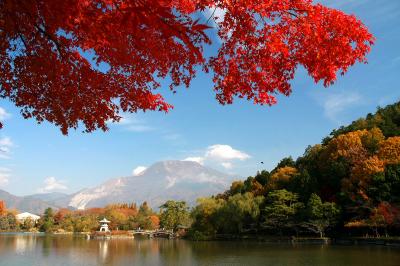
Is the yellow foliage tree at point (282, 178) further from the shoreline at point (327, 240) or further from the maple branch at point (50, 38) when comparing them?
the maple branch at point (50, 38)

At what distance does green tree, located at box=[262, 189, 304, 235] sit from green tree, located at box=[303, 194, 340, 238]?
260 centimetres

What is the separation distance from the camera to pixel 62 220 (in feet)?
290

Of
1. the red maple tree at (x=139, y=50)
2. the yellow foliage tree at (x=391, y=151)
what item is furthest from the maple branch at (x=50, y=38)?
the yellow foliage tree at (x=391, y=151)

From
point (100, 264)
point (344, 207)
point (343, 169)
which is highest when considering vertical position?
point (343, 169)

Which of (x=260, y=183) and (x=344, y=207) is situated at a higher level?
(x=260, y=183)

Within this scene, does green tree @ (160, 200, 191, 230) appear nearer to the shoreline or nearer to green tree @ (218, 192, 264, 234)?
the shoreline

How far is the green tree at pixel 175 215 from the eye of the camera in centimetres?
6234

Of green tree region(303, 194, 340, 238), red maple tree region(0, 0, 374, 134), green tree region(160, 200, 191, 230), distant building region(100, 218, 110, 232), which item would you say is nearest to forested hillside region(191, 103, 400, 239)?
green tree region(303, 194, 340, 238)

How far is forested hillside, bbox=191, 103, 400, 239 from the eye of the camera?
2912 centimetres

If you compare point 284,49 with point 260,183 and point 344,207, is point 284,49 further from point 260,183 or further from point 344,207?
point 260,183

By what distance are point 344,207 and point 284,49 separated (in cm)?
3134

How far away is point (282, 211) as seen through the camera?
36250 mm

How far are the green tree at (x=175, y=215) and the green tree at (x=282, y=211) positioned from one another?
25354 mm

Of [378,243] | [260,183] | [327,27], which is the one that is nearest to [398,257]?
[378,243]
